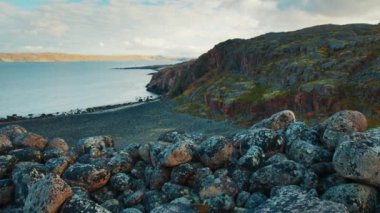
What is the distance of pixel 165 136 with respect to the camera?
1825 centimetres

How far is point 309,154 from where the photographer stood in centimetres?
1279

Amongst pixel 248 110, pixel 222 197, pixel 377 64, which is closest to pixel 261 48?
pixel 248 110

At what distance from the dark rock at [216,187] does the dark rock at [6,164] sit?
838cm

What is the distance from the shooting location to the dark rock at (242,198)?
12.0 metres

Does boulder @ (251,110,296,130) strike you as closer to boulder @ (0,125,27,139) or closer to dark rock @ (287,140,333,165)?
dark rock @ (287,140,333,165)

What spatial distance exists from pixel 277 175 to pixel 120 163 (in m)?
6.51

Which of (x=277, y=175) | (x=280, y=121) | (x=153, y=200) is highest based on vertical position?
(x=280, y=121)

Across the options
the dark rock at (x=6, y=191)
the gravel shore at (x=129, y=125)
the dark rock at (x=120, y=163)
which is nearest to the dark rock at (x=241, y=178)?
the dark rock at (x=120, y=163)

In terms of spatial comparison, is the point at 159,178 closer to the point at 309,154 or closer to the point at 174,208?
the point at 174,208

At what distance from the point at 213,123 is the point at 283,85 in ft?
44.0

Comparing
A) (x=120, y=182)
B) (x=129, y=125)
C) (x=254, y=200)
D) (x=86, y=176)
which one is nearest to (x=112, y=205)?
(x=120, y=182)

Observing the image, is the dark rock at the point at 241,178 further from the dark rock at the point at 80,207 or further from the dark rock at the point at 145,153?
the dark rock at the point at 80,207

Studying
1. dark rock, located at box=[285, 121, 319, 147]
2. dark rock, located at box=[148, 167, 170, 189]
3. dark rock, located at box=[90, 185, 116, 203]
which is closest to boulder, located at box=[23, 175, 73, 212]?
dark rock, located at box=[90, 185, 116, 203]

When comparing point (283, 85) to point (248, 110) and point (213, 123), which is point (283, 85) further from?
point (213, 123)
